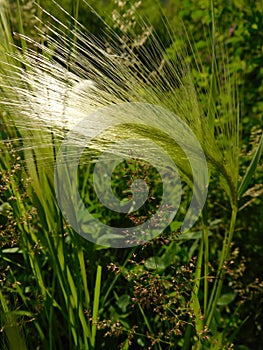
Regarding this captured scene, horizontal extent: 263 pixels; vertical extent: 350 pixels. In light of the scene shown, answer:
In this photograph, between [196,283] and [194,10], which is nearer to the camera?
[196,283]

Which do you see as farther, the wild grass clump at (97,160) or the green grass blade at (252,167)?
the green grass blade at (252,167)

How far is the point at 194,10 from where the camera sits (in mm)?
2164

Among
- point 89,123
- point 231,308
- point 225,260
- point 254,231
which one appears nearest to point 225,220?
point 254,231

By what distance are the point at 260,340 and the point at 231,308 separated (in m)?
0.14

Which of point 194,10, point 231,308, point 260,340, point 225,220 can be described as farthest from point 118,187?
point 194,10

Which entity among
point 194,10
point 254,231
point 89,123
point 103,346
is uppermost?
point 194,10

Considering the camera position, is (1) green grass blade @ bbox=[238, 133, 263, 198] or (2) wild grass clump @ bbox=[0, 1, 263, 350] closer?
(2) wild grass clump @ bbox=[0, 1, 263, 350]

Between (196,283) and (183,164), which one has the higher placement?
(183,164)

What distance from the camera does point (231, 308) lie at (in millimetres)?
1889

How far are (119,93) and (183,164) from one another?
0.65 ft

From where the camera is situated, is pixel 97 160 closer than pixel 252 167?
Yes

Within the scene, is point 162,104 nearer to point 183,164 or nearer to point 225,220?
point 183,164

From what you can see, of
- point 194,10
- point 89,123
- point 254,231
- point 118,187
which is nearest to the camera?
point 89,123

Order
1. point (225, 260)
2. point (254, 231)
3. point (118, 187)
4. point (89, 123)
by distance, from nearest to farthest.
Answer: point (89, 123) → point (225, 260) → point (118, 187) → point (254, 231)
